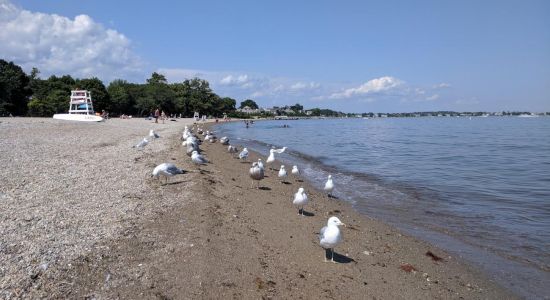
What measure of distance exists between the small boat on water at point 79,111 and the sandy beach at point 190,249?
35.2 metres

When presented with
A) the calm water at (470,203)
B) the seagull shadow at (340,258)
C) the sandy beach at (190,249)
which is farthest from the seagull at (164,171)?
the seagull shadow at (340,258)

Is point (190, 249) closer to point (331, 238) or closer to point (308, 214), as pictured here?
point (331, 238)

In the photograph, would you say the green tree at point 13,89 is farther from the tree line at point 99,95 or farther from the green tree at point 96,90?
the green tree at point 96,90

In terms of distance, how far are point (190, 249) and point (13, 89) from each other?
7014 centimetres

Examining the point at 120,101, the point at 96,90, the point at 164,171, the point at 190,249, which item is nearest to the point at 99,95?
the point at 96,90

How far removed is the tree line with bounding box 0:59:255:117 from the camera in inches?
2515

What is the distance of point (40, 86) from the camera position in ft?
236

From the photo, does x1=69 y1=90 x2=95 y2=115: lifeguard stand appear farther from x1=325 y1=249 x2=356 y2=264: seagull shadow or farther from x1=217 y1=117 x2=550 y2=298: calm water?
x1=325 y1=249 x2=356 y2=264: seagull shadow

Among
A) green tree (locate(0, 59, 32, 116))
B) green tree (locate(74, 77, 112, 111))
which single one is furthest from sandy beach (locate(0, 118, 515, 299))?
green tree (locate(74, 77, 112, 111))

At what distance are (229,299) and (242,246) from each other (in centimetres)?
191

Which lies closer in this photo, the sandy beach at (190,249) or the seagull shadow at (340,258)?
the sandy beach at (190,249)

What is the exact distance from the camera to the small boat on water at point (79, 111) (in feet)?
147

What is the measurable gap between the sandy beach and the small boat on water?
3525 cm

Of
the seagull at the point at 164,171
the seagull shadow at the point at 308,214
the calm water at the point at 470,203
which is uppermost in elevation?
the seagull at the point at 164,171
